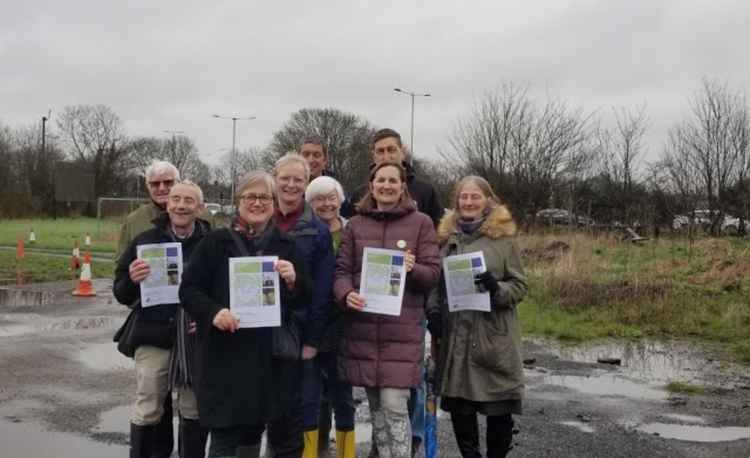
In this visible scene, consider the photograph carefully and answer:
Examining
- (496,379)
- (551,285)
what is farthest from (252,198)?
(551,285)

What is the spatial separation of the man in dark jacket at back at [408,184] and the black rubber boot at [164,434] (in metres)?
1.79

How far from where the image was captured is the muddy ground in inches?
226

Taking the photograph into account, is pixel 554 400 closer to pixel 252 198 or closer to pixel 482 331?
pixel 482 331

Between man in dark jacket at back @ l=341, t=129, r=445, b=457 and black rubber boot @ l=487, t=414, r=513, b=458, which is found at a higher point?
man in dark jacket at back @ l=341, t=129, r=445, b=457

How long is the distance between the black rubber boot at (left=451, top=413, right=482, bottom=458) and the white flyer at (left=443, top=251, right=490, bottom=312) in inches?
28.5

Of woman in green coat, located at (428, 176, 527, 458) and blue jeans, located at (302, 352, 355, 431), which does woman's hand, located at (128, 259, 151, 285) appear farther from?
woman in green coat, located at (428, 176, 527, 458)

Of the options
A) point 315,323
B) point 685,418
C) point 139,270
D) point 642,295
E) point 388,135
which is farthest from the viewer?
point 642,295

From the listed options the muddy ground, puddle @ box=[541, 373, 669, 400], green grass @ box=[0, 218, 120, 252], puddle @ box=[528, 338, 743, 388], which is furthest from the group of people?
green grass @ box=[0, 218, 120, 252]

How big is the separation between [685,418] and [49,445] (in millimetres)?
5350

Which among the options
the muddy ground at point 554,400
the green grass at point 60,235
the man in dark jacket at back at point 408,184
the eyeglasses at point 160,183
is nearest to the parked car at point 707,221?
the muddy ground at point 554,400

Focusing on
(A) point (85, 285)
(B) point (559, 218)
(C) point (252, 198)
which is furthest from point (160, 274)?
(B) point (559, 218)

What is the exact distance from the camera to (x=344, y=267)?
4430 mm

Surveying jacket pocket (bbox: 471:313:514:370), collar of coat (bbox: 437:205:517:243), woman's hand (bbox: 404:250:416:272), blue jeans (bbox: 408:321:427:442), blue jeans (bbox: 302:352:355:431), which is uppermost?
collar of coat (bbox: 437:205:517:243)

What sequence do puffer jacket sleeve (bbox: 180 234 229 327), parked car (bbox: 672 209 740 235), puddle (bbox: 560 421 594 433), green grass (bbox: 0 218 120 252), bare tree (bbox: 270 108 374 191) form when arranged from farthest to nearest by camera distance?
1. bare tree (bbox: 270 108 374 191)
2. green grass (bbox: 0 218 120 252)
3. parked car (bbox: 672 209 740 235)
4. puddle (bbox: 560 421 594 433)
5. puffer jacket sleeve (bbox: 180 234 229 327)
